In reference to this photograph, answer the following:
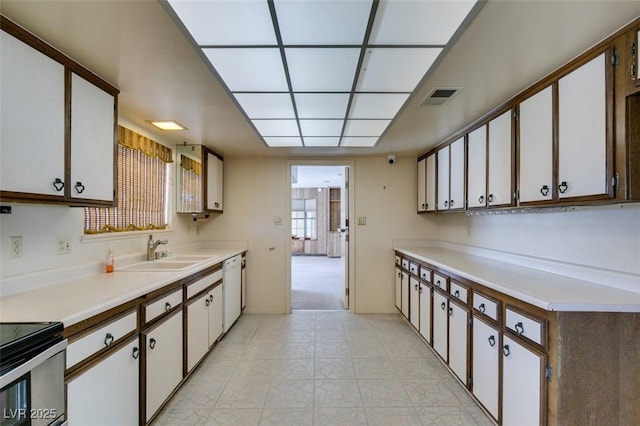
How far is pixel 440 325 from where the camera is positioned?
2674mm

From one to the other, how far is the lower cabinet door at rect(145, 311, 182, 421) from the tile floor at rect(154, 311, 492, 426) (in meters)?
0.17

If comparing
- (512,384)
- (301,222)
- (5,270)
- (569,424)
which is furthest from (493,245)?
(301,222)

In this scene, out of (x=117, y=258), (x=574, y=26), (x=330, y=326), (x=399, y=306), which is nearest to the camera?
(x=574, y=26)

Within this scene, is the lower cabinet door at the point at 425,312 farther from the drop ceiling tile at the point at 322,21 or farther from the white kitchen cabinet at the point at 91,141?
the white kitchen cabinet at the point at 91,141

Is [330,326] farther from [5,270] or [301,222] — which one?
[301,222]

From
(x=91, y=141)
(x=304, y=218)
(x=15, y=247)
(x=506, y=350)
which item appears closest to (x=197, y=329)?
(x=15, y=247)

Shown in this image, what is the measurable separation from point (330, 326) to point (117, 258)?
2.37 metres

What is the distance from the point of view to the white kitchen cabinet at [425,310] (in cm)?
292

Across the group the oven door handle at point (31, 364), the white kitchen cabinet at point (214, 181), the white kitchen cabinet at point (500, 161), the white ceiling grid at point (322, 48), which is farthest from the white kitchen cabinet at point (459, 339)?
the white kitchen cabinet at point (214, 181)

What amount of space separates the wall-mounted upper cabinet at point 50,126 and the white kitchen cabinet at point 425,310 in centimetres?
272

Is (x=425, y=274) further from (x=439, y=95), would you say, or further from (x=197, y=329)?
(x=197, y=329)

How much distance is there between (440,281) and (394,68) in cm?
180

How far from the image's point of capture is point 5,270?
5.21ft

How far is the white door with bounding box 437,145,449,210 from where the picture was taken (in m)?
3.24
